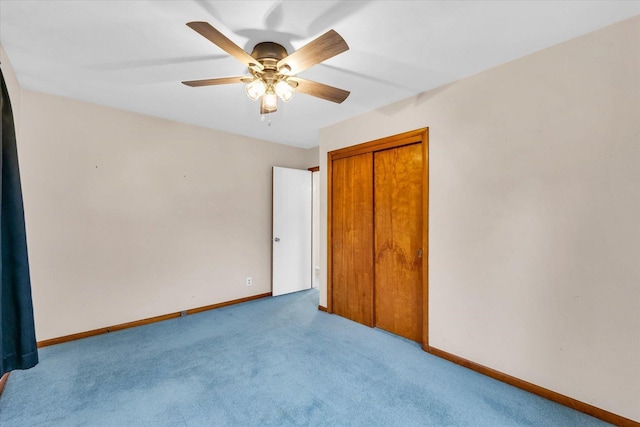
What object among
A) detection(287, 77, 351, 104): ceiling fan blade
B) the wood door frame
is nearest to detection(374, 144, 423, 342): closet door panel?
the wood door frame

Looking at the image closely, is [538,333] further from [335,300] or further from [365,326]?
[335,300]

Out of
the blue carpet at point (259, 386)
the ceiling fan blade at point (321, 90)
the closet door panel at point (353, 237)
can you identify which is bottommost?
the blue carpet at point (259, 386)

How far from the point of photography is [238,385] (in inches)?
81.0

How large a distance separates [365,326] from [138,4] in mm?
3265

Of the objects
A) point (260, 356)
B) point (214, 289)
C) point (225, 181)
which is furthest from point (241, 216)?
point (260, 356)

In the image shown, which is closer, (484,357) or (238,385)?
(238,385)

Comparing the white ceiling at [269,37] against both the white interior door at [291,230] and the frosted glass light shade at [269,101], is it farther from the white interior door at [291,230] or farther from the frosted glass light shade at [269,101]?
the white interior door at [291,230]

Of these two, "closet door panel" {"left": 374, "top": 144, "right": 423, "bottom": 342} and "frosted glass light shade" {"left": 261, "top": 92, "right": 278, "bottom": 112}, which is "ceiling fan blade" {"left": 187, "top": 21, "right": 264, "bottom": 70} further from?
"closet door panel" {"left": 374, "top": 144, "right": 423, "bottom": 342}

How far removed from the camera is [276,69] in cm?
178

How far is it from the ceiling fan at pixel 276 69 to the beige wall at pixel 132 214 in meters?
1.79

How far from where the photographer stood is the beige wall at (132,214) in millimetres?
2652

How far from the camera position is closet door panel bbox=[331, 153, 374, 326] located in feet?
10.3

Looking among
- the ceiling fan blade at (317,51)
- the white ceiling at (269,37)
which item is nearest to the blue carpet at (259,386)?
the ceiling fan blade at (317,51)

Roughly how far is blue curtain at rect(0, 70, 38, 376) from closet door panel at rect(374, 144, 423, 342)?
276cm
